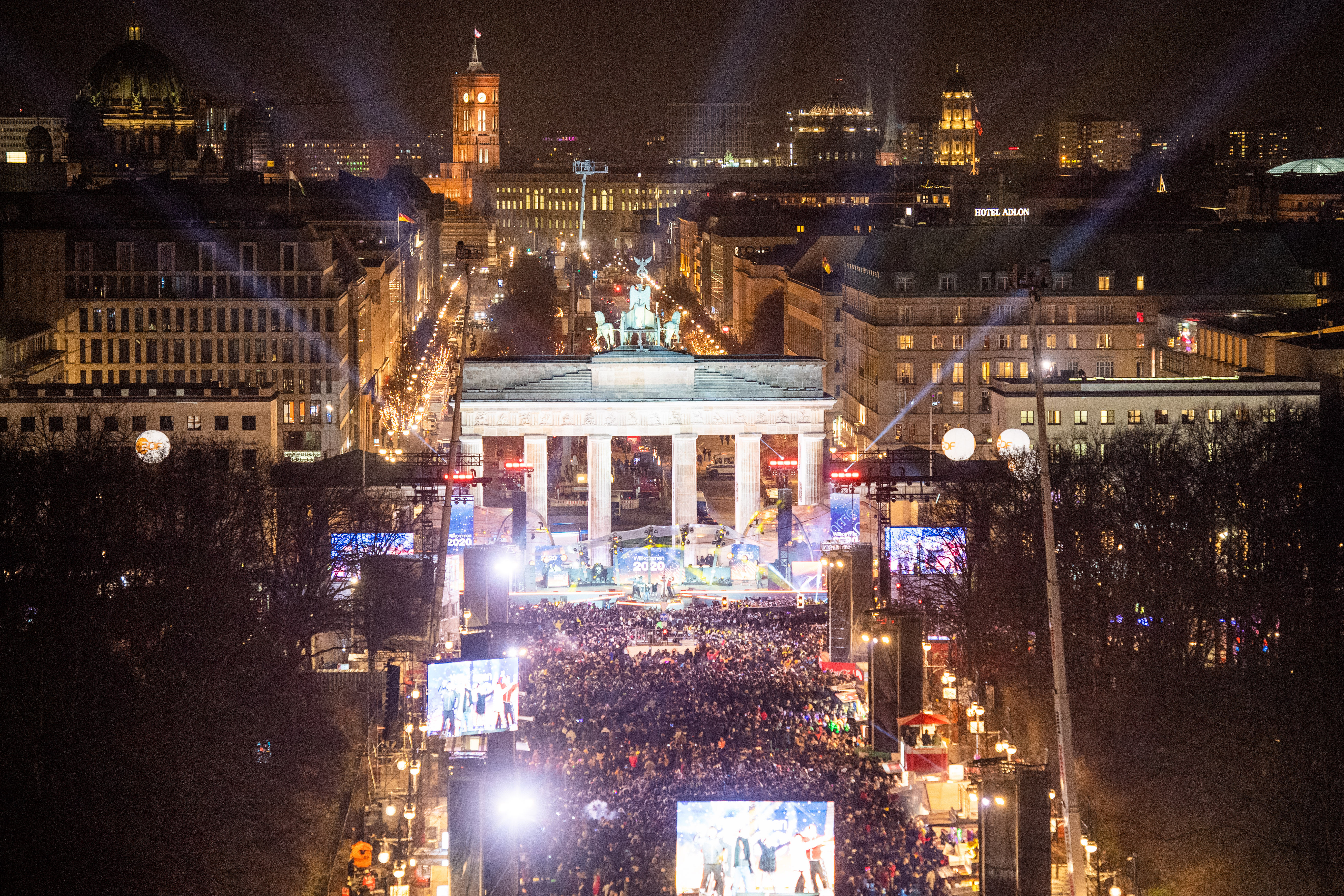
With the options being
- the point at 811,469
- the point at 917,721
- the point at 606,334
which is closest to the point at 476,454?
the point at 606,334

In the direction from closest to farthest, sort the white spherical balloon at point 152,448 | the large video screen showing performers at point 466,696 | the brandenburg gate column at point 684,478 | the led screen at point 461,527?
the large video screen showing performers at point 466,696
the white spherical balloon at point 152,448
the led screen at point 461,527
the brandenburg gate column at point 684,478

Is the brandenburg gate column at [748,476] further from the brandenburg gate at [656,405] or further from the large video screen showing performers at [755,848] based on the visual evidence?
the large video screen showing performers at [755,848]

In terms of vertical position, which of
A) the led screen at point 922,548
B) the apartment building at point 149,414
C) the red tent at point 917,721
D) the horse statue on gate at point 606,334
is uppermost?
the horse statue on gate at point 606,334

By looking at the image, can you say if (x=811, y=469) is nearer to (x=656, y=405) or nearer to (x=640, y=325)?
(x=656, y=405)

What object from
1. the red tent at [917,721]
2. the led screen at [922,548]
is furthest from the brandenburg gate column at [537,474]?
the red tent at [917,721]

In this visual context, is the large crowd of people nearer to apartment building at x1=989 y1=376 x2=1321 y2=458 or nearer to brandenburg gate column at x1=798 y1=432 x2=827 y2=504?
brandenburg gate column at x1=798 y1=432 x2=827 y2=504

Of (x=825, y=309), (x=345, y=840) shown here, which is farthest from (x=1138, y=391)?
(x=345, y=840)
